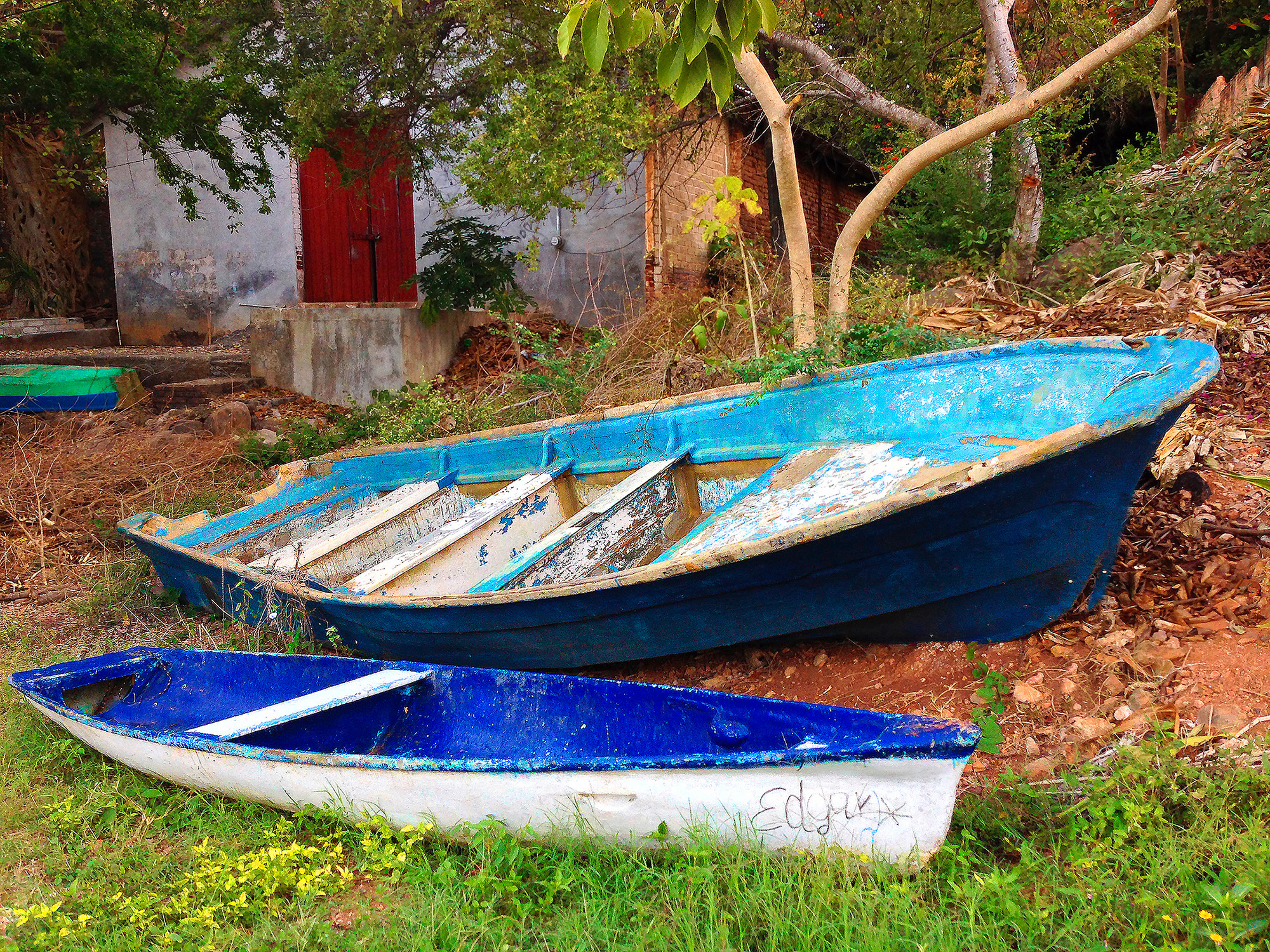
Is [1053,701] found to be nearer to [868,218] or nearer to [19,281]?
[868,218]

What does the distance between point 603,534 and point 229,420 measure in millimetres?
5485

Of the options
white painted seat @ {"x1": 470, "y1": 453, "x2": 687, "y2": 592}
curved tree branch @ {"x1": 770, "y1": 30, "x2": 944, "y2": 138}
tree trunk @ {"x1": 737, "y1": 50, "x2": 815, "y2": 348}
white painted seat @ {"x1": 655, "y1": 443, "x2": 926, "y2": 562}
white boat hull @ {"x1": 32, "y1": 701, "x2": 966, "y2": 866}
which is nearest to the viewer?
white boat hull @ {"x1": 32, "y1": 701, "x2": 966, "y2": 866}

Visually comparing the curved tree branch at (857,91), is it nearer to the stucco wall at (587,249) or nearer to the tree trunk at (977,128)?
the stucco wall at (587,249)

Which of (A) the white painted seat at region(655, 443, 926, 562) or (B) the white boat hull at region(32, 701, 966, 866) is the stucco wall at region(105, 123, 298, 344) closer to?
(A) the white painted seat at region(655, 443, 926, 562)

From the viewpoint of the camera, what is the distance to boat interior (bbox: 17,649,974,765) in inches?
104

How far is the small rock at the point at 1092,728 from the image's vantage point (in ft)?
9.71

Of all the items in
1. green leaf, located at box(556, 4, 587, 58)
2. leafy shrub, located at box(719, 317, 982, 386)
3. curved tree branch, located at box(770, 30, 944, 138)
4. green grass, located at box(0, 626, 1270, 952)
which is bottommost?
green grass, located at box(0, 626, 1270, 952)

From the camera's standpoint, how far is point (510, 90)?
7.45 m

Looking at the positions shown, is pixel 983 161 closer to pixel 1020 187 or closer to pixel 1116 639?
pixel 1020 187

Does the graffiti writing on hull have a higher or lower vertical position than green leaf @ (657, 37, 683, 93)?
lower

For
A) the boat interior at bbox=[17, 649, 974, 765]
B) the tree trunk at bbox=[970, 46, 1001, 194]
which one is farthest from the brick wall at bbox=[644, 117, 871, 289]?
the boat interior at bbox=[17, 649, 974, 765]

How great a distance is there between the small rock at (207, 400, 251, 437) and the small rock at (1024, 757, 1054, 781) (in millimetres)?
7354

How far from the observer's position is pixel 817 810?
2.33 metres

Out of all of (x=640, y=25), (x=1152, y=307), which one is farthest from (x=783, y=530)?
(x=1152, y=307)
